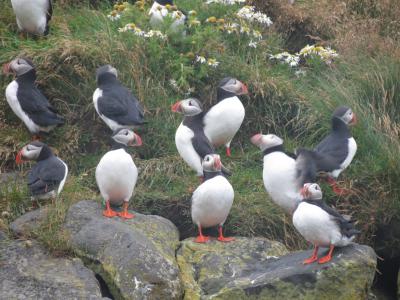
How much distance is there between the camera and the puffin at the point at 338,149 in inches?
290

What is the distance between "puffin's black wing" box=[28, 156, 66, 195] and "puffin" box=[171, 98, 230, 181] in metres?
1.09

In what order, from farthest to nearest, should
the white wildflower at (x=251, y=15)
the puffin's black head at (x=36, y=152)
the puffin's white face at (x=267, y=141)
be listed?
the white wildflower at (x=251, y=15)
the puffin's black head at (x=36, y=152)
the puffin's white face at (x=267, y=141)

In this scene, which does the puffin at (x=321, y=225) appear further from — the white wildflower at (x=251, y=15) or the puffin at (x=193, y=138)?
the white wildflower at (x=251, y=15)

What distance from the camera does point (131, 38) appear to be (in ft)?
30.0

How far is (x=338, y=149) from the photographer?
24.6ft

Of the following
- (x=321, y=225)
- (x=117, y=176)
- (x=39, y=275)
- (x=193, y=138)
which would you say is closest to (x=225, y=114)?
(x=193, y=138)

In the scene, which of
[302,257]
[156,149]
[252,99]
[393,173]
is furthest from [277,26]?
[302,257]

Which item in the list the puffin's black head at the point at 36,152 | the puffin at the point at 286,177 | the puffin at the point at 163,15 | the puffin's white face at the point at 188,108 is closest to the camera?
the puffin at the point at 286,177

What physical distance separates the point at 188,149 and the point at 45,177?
129 cm

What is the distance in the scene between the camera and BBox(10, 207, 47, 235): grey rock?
6.63 meters

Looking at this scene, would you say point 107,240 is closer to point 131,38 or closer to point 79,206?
point 79,206

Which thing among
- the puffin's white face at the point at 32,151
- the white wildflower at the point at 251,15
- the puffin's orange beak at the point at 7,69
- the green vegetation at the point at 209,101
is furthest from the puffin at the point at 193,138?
the white wildflower at the point at 251,15

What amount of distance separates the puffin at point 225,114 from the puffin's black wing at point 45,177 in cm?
157

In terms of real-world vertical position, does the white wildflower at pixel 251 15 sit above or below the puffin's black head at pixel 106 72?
below
